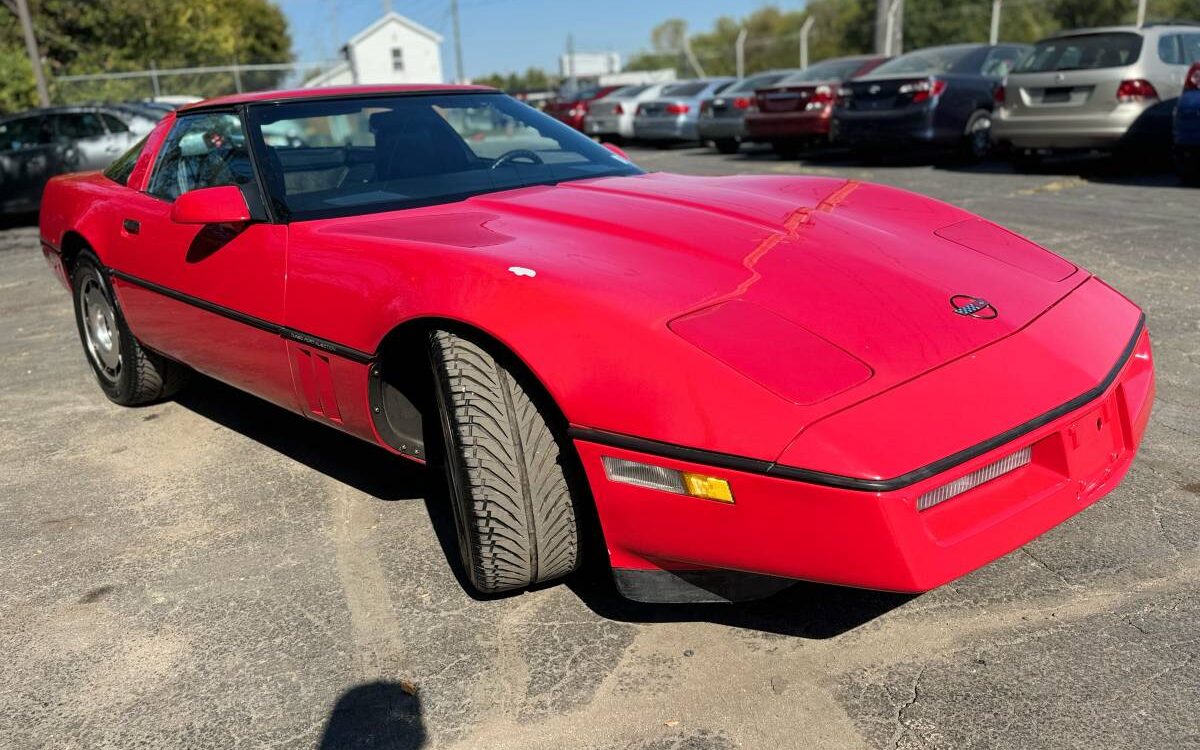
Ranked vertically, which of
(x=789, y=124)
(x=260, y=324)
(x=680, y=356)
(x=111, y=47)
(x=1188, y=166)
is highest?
(x=111, y=47)

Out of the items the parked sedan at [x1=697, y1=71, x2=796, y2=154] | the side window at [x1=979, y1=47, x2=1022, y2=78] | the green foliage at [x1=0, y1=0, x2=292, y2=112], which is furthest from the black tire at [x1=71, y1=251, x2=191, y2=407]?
the green foliage at [x1=0, y1=0, x2=292, y2=112]

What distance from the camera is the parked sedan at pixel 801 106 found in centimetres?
1333

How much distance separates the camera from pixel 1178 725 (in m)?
1.92

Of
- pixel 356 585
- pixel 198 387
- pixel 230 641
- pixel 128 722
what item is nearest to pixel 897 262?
pixel 356 585

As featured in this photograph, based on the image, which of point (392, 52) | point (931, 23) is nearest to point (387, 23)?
point (392, 52)

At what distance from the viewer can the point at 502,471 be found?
2.32m

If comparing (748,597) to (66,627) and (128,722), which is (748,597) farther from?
(66,627)

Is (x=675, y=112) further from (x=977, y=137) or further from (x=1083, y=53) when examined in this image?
(x=1083, y=53)

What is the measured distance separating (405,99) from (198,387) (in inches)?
73.8

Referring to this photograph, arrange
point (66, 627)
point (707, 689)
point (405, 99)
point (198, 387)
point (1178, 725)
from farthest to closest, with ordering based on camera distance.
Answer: point (198, 387) → point (405, 99) → point (66, 627) → point (707, 689) → point (1178, 725)

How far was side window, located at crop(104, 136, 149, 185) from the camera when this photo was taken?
13.6ft

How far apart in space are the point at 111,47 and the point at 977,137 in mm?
29376

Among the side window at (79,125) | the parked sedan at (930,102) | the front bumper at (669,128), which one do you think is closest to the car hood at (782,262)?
the parked sedan at (930,102)

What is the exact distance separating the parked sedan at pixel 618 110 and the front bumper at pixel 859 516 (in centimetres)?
1740
